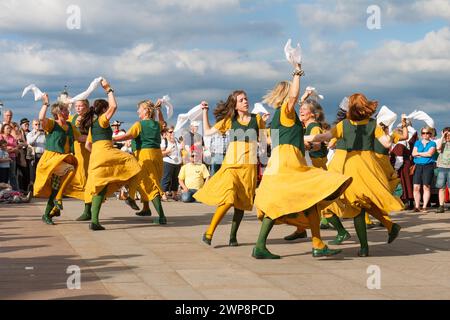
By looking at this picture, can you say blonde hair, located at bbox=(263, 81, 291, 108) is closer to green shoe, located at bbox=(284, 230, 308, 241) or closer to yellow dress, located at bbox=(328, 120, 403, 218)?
yellow dress, located at bbox=(328, 120, 403, 218)

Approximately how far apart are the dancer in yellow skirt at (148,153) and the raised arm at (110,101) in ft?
2.59

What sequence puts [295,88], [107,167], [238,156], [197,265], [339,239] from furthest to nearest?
[107,167] → [339,239] → [238,156] → [295,88] → [197,265]

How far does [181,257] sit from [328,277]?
201cm

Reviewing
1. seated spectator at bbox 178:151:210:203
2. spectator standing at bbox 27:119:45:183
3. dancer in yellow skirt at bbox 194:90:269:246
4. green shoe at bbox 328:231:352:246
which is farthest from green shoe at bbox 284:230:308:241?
spectator standing at bbox 27:119:45:183

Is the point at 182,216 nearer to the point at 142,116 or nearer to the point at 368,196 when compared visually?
the point at 142,116

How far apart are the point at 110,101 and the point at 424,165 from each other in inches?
319

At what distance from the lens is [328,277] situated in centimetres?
778

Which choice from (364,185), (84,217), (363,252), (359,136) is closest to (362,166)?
(364,185)

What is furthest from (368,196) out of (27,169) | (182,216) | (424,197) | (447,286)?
(27,169)

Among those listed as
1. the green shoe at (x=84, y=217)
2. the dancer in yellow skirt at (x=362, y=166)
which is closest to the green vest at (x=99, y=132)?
the green shoe at (x=84, y=217)

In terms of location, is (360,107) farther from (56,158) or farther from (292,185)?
(56,158)

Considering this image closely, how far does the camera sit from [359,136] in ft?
30.9
